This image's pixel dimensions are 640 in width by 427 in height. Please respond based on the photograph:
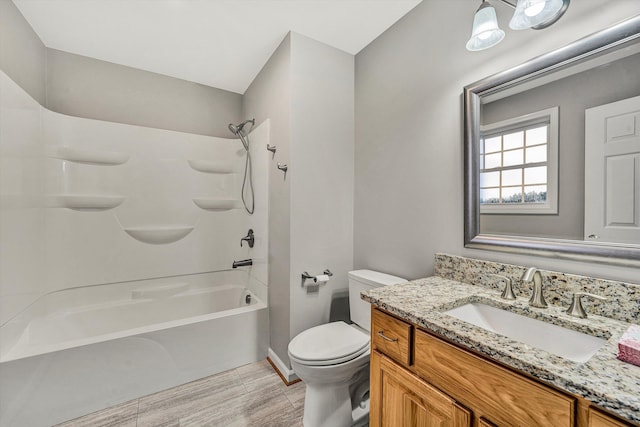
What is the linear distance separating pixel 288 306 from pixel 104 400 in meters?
1.25

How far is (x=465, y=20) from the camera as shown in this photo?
138cm

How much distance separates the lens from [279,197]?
2035mm

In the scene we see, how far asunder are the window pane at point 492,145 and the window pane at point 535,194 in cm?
23

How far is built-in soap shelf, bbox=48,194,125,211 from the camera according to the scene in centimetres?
209

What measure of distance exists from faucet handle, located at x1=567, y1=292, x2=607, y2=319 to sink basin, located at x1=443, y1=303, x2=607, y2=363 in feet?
0.26

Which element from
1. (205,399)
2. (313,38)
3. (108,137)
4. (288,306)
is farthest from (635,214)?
(108,137)

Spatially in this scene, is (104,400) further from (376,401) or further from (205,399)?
(376,401)

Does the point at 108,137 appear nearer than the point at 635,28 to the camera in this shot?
No

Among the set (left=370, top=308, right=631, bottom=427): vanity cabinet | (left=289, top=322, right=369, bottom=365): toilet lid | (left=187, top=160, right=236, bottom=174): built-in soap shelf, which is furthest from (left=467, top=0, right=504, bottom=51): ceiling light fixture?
(left=187, top=160, right=236, bottom=174): built-in soap shelf

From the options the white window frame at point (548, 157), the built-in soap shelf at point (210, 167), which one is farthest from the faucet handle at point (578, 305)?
the built-in soap shelf at point (210, 167)

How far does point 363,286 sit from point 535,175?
43.4 inches

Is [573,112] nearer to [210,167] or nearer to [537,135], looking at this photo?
[537,135]

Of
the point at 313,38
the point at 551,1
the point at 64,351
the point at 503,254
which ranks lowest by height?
the point at 64,351

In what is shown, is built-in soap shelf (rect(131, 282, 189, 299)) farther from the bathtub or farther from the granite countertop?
the granite countertop
